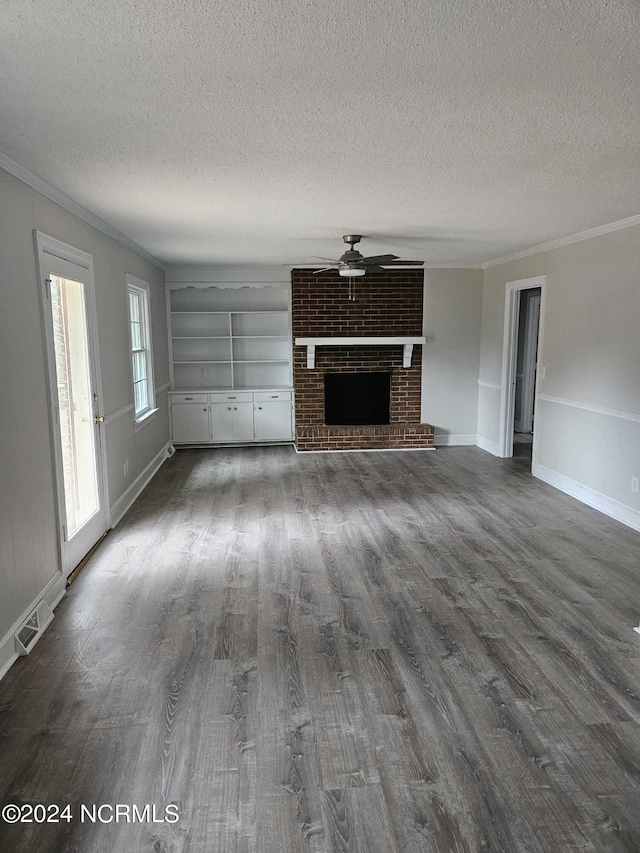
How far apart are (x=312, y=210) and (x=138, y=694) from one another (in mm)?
3151

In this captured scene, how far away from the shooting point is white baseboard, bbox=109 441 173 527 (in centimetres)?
469

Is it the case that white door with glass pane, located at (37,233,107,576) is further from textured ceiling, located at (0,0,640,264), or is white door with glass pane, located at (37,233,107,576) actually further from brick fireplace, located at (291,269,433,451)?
brick fireplace, located at (291,269,433,451)

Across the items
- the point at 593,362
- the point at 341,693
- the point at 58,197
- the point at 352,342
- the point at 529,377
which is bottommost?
the point at 341,693

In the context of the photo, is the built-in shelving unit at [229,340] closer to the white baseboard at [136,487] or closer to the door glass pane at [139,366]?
the white baseboard at [136,487]

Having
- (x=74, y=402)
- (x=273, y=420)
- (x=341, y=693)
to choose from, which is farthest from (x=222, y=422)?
(x=341, y=693)

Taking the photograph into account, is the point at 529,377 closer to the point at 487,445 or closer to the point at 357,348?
the point at 487,445

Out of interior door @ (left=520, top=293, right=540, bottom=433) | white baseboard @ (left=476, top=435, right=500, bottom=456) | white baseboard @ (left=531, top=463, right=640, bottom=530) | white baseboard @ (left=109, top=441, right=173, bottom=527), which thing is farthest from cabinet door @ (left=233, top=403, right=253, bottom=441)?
interior door @ (left=520, top=293, right=540, bottom=433)

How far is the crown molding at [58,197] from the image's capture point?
2.78 m

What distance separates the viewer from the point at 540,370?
6.00 metres

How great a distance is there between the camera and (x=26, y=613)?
2.87 metres

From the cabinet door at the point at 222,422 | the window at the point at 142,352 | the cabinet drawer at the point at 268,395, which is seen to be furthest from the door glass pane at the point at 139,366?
the cabinet drawer at the point at 268,395

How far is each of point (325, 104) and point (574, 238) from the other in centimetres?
382

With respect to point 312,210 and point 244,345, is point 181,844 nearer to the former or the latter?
point 312,210

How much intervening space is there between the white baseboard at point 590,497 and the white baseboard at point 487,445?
1014 millimetres
